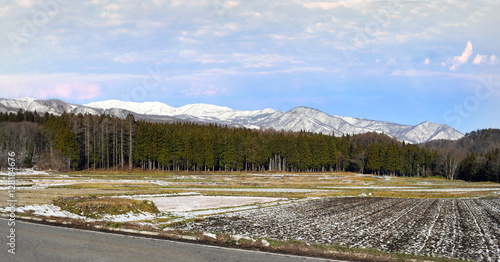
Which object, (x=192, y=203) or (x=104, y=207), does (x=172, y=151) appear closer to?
(x=192, y=203)

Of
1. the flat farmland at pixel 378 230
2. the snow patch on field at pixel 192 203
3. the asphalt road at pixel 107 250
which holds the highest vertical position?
the asphalt road at pixel 107 250

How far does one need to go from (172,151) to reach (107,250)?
108298 millimetres

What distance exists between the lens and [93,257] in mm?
13367

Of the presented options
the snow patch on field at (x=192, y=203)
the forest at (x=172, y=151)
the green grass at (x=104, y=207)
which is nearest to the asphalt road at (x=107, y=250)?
the green grass at (x=104, y=207)

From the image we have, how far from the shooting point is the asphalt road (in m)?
13.4

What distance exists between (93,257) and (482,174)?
15712cm

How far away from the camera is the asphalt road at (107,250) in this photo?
1336 cm

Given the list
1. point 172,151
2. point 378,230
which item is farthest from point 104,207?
point 172,151

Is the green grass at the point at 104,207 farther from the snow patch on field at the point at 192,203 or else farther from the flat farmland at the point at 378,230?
the flat farmland at the point at 378,230

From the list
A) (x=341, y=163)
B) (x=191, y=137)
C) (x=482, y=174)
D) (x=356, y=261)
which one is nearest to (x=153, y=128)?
(x=191, y=137)

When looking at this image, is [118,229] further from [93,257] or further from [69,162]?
[69,162]

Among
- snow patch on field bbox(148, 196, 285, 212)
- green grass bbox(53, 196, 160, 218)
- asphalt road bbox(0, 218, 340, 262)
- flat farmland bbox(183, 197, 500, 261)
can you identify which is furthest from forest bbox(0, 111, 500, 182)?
asphalt road bbox(0, 218, 340, 262)

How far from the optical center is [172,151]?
396 ft

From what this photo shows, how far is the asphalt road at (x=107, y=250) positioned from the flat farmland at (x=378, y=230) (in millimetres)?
3939
